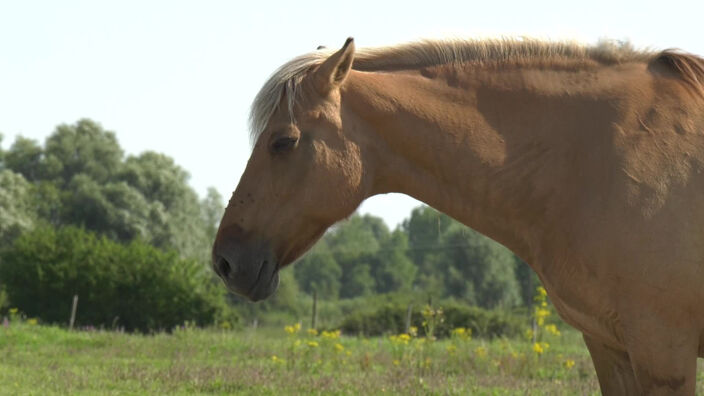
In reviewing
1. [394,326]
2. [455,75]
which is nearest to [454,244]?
[394,326]

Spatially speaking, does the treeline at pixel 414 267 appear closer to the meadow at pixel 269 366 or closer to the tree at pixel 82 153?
the tree at pixel 82 153

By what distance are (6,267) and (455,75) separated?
23.7 m

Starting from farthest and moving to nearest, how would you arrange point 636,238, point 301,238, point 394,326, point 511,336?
1. point 394,326
2. point 511,336
3. point 301,238
4. point 636,238

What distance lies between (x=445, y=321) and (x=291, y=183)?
64.8ft

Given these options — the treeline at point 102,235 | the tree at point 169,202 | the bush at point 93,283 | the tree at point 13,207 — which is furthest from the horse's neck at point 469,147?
the tree at point 169,202

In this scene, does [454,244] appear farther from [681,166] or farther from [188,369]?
[681,166]

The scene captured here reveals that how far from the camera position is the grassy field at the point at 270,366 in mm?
8531

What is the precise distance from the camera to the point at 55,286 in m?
24.8

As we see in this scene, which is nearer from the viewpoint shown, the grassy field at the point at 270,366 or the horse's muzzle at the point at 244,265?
the horse's muzzle at the point at 244,265

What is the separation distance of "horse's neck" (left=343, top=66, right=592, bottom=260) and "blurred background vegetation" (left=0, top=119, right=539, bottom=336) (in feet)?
1.45

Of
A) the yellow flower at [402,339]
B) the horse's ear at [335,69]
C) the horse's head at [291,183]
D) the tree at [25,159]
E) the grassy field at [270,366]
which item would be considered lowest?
the grassy field at [270,366]

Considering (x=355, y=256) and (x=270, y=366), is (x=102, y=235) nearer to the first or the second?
(x=270, y=366)

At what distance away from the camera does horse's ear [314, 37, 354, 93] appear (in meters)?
3.81

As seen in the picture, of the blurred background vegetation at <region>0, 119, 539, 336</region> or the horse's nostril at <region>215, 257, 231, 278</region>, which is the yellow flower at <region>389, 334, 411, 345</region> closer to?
the blurred background vegetation at <region>0, 119, 539, 336</region>
